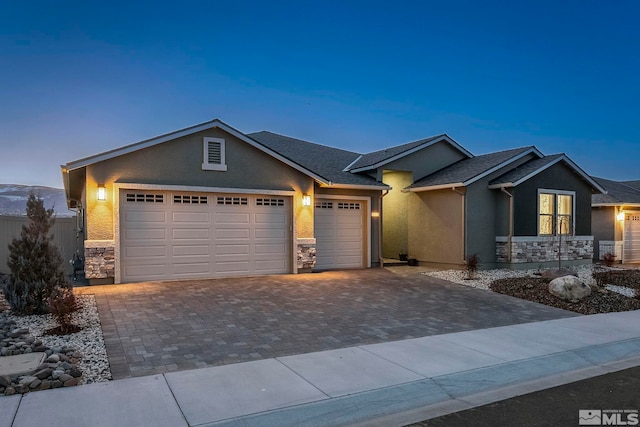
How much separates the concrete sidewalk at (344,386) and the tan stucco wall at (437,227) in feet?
27.9

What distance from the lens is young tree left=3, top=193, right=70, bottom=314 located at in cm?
752

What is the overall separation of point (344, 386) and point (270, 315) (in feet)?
11.7

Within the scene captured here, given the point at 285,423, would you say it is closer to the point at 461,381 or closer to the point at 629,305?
the point at 461,381

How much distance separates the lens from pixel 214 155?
11938mm

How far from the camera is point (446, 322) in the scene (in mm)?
7586

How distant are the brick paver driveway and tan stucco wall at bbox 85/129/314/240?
6.28 ft

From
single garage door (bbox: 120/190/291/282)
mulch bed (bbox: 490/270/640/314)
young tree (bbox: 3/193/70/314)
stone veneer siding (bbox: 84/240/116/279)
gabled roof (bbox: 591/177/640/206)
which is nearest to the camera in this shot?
young tree (bbox: 3/193/70/314)

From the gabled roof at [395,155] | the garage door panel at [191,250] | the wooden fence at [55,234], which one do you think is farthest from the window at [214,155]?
the gabled roof at [395,155]

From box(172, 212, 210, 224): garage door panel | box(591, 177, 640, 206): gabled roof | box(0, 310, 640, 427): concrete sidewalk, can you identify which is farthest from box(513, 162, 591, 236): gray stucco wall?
box(172, 212, 210, 224): garage door panel

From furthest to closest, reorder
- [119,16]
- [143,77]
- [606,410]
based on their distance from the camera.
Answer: [143,77] < [119,16] < [606,410]

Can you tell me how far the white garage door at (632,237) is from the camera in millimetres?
18953

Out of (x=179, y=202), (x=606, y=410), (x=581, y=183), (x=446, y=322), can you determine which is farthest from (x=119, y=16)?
(x=581, y=183)

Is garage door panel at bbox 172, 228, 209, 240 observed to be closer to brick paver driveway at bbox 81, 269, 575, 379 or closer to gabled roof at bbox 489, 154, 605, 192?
brick paver driveway at bbox 81, 269, 575, 379

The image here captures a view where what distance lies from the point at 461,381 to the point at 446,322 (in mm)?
2865
